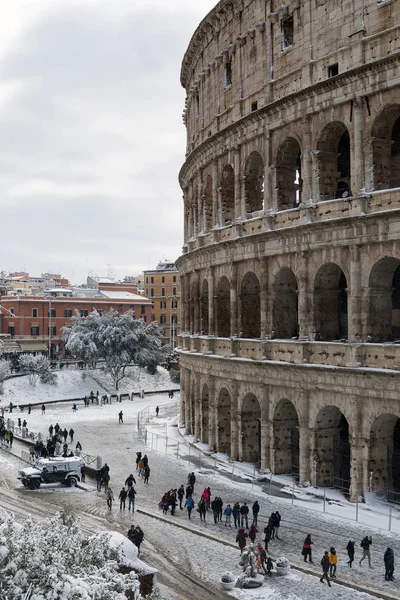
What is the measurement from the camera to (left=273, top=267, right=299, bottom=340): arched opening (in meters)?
31.6

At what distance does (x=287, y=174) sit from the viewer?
32.0 metres

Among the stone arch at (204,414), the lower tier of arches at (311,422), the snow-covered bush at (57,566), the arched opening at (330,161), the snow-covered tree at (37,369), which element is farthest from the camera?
the snow-covered tree at (37,369)

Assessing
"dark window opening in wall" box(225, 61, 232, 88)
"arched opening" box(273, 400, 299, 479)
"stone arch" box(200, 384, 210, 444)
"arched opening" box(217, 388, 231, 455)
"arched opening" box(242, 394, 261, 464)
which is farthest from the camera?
"stone arch" box(200, 384, 210, 444)

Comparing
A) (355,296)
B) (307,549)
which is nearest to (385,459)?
(355,296)

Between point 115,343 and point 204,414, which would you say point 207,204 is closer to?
point 204,414

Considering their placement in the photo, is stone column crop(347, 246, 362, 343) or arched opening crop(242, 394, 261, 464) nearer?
stone column crop(347, 246, 362, 343)

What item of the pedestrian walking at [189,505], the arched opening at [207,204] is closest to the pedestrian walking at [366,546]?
the pedestrian walking at [189,505]

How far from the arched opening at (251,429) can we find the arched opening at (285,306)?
3.59 m

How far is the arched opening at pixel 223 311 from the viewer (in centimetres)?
3691

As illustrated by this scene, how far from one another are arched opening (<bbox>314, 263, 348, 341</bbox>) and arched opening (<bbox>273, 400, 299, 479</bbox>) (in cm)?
363

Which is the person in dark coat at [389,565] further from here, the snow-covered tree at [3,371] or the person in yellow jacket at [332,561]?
the snow-covered tree at [3,371]

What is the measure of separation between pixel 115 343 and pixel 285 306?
38.9 metres

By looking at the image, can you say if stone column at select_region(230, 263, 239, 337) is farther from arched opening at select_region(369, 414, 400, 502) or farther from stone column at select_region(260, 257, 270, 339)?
arched opening at select_region(369, 414, 400, 502)

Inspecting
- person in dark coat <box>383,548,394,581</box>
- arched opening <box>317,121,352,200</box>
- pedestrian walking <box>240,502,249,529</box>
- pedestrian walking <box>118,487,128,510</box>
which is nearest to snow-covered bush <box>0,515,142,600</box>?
person in dark coat <box>383,548,394,581</box>
